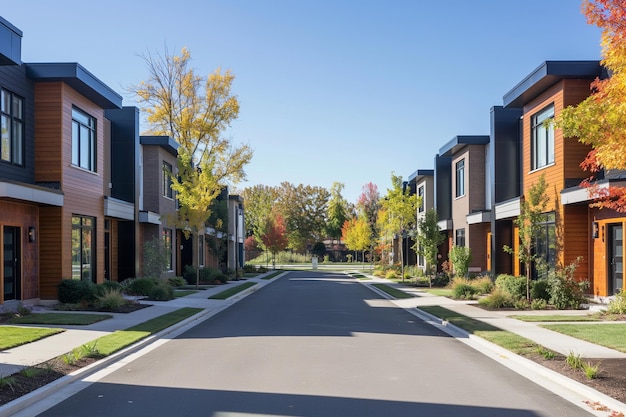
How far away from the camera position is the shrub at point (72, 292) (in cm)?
2134

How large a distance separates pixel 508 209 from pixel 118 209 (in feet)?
54.5

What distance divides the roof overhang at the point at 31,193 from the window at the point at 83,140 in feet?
8.41

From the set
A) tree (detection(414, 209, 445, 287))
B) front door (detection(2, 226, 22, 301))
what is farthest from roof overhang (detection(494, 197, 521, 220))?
front door (detection(2, 226, 22, 301))

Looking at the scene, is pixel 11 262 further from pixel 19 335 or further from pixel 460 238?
pixel 460 238

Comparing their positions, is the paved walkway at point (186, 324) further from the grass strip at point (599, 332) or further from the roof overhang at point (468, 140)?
the roof overhang at point (468, 140)

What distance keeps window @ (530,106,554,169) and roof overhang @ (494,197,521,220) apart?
74.0 inches

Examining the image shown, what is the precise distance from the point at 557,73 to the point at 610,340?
11346 millimetres

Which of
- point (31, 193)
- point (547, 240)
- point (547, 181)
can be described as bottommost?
point (547, 240)

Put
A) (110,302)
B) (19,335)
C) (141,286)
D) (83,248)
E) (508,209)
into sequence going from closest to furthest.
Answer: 1. (19,335)
2. (110,302)
3. (83,248)
4. (141,286)
5. (508,209)

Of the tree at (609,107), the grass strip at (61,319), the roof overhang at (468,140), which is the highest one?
the roof overhang at (468,140)

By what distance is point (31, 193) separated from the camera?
19188 mm

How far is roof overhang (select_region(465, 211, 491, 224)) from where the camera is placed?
32688 millimetres

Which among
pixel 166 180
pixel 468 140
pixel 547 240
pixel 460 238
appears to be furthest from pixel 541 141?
pixel 166 180

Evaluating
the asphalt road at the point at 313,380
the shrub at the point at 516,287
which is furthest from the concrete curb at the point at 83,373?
the shrub at the point at 516,287
